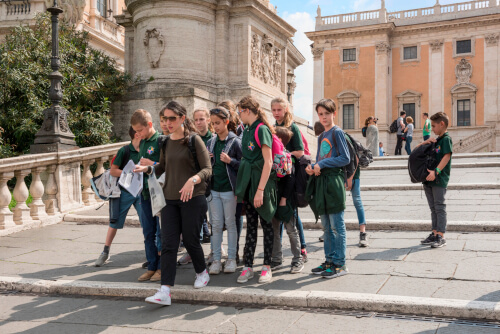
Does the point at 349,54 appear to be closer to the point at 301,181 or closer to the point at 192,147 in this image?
the point at 301,181

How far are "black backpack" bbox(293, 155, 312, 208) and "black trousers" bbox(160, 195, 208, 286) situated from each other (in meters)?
1.09

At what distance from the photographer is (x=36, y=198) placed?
884cm

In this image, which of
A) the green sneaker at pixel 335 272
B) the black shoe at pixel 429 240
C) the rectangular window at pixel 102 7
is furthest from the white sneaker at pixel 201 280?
the rectangular window at pixel 102 7

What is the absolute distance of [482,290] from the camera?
4.32 m

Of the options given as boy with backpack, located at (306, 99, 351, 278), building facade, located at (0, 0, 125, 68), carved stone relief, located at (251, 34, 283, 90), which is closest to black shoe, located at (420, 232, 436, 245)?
boy with backpack, located at (306, 99, 351, 278)

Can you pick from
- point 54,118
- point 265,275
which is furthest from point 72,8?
point 265,275

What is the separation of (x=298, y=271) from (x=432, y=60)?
43.5 meters

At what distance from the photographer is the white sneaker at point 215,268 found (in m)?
5.39

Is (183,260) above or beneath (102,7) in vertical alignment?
beneath

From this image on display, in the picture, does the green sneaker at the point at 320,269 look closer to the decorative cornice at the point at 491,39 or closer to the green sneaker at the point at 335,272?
the green sneaker at the point at 335,272

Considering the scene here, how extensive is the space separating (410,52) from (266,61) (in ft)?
108

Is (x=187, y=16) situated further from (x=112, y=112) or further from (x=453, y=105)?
(x=453, y=105)

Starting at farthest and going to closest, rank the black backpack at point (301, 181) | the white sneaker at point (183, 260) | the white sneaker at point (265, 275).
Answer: the white sneaker at point (183, 260)
the black backpack at point (301, 181)
the white sneaker at point (265, 275)

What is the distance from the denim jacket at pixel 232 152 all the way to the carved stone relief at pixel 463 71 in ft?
141
